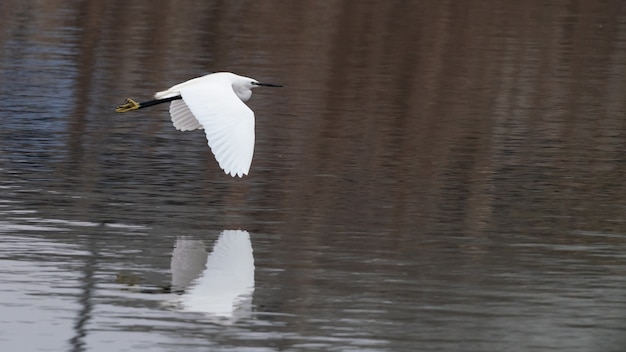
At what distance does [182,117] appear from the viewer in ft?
34.7

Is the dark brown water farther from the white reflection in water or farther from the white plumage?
the white plumage

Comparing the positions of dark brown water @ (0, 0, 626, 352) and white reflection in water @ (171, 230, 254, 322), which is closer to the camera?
dark brown water @ (0, 0, 626, 352)

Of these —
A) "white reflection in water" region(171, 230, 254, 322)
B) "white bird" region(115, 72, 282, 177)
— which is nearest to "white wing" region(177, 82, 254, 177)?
"white bird" region(115, 72, 282, 177)

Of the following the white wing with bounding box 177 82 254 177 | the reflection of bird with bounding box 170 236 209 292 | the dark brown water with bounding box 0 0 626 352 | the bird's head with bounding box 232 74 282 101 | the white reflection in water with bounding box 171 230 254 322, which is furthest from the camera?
the bird's head with bounding box 232 74 282 101

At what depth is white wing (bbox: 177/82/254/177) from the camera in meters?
8.95

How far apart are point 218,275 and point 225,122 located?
138 centimetres

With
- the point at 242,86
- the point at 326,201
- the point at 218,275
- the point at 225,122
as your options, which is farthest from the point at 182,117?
the point at 218,275

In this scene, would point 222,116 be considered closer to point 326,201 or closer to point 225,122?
point 225,122

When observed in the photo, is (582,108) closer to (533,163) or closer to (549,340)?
(533,163)

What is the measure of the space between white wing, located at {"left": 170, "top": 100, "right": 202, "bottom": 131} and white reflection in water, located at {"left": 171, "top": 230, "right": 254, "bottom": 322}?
137cm

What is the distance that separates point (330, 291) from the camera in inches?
309

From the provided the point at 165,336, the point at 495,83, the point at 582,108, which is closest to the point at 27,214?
the point at 165,336

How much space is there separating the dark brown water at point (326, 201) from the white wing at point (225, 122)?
53cm

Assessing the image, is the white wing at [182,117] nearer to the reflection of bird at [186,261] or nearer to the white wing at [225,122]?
the white wing at [225,122]
